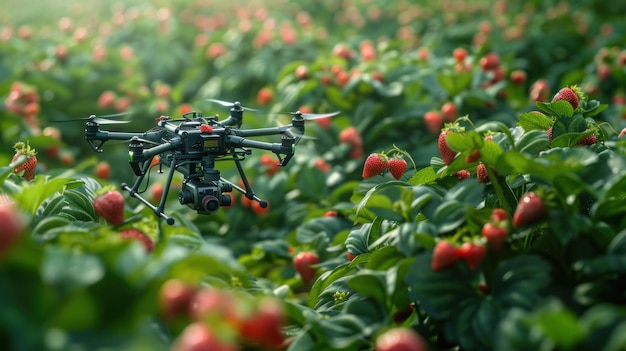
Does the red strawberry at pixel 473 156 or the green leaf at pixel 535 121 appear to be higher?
the red strawberry at pixel 473 156

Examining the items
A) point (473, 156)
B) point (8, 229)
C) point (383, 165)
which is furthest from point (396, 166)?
point (8, 229)

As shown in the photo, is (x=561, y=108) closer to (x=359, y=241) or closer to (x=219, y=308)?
(x=359, y=241)

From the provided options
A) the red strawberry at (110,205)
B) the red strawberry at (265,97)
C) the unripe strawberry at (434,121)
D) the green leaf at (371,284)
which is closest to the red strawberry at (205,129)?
the red strawberry at (110,205)

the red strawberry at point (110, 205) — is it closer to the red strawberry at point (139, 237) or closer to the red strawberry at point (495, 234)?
the red strawberry at point (139, 237)

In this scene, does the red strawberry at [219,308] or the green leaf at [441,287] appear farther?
the green leaf at [441,287]

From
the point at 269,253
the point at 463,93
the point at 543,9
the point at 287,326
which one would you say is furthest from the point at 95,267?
the point at 543,9

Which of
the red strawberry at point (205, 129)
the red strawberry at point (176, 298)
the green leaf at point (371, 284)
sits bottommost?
the green leaf at point (371, 284)

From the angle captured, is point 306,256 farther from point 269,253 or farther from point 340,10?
point 340,10

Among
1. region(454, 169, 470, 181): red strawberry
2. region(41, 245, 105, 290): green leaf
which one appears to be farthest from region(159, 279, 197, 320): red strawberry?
region(454, 169, 470, 181): red strawberry
